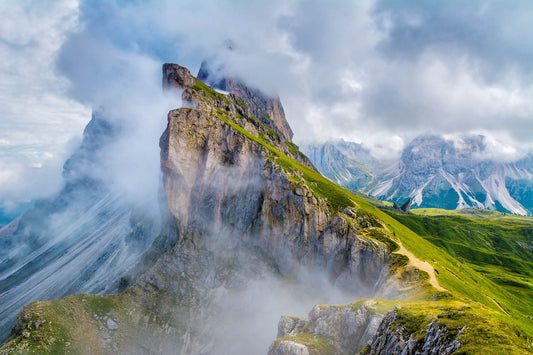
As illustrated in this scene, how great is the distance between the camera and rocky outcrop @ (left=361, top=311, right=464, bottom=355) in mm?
17805

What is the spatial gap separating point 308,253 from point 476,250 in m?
150

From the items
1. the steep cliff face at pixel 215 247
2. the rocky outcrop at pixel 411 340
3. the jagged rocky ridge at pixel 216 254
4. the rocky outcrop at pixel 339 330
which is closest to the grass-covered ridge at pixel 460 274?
the steep cliff face at pixel 215 247

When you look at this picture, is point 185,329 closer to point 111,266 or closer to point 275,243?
point 275,243

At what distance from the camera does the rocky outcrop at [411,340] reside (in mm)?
17805

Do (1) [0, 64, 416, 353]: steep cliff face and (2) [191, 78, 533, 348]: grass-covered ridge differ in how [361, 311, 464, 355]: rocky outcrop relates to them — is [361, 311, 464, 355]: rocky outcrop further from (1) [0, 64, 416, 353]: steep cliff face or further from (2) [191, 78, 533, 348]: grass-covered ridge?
(1) [0, 64, 416, 353]: steep cliff face

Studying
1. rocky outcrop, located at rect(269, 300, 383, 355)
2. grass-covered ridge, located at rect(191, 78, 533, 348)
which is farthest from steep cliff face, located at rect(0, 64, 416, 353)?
rocky outcrop, located at rect(269, 300, 383, 355)

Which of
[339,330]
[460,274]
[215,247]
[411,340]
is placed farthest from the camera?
[215,247]

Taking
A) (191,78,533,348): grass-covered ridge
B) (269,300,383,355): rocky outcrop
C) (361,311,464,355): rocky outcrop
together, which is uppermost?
(191,78,533,348): grass-covered ridge

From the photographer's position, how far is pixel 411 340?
21.6 metres

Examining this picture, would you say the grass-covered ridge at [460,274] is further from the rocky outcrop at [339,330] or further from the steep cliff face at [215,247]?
the rocky outcrop at [339,330]

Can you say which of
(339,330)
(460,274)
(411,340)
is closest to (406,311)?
(411,340)

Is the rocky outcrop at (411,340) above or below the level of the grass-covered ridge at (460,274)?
below

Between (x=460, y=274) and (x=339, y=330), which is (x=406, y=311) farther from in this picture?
(x=460, y=274)

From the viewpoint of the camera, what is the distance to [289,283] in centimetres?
7881
